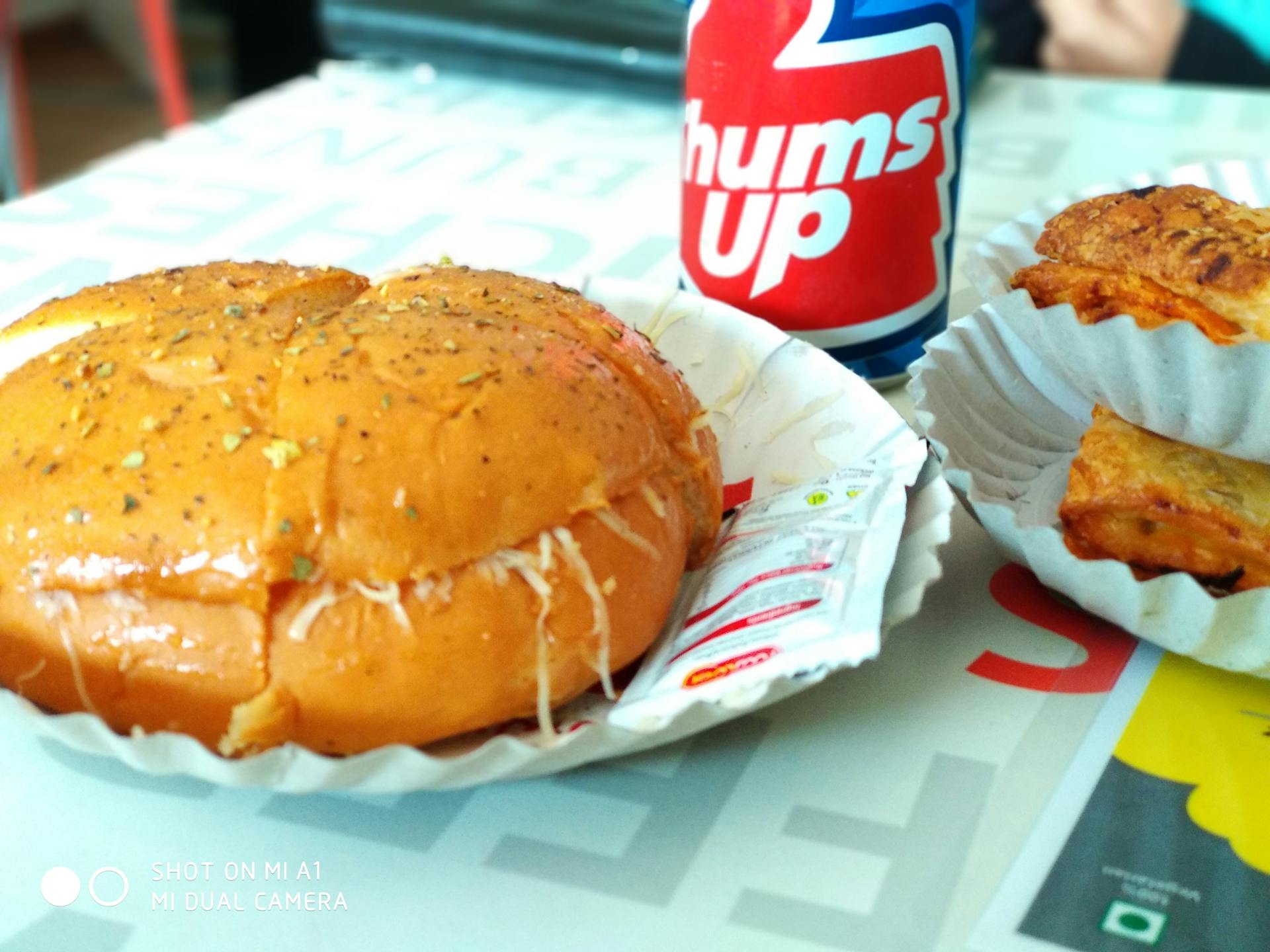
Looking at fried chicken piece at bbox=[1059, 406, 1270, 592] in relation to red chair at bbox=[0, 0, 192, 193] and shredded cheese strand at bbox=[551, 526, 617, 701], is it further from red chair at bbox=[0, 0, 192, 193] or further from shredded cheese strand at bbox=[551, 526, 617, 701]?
red chair at bbox=[0, 0, 192, 193]

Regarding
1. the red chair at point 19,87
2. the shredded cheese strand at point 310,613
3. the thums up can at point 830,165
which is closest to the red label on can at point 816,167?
the thums up can at point 830,165

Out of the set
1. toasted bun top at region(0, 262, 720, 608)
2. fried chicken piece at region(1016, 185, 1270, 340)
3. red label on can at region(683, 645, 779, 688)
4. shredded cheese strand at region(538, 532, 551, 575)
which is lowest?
red label on can at region(683, 645, 779, 688)

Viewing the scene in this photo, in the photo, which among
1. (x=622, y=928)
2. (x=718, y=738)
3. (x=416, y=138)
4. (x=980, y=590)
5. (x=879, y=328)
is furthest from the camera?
(x=416, y=138)

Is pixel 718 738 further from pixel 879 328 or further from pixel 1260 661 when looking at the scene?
pixel 879 328

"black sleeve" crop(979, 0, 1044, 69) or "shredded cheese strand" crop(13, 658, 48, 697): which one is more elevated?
"shredded cheese strand" crop(13, 658, 48, 697)

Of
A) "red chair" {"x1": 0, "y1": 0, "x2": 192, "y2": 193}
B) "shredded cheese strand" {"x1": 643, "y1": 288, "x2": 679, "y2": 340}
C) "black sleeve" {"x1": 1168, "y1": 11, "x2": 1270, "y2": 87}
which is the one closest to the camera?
"shredded cheese strand" {"x1": 643, "y1": 288, "x2": 679, "y2": 340}

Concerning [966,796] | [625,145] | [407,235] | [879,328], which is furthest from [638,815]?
[625,145]

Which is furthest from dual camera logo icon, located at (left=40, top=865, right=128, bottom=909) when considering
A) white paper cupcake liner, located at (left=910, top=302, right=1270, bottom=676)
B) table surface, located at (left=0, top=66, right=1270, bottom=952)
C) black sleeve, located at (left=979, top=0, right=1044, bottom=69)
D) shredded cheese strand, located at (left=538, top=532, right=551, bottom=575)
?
black sleeve, located at (left=979, top=0, right=1044, bottom=69)
